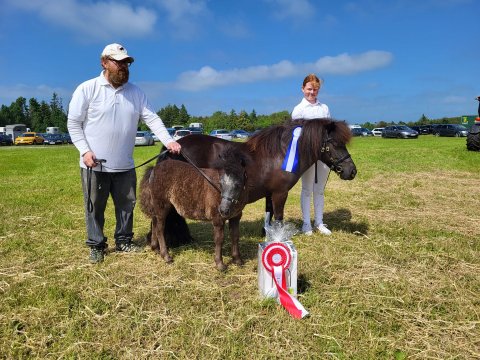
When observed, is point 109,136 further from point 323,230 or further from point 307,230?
point 323,230

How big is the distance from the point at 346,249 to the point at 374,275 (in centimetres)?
101

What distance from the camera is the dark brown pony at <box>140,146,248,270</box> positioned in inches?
156

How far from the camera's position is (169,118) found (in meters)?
91.4

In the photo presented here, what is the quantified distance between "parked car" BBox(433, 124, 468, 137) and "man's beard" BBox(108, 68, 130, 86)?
143 feet

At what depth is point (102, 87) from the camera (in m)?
4.51

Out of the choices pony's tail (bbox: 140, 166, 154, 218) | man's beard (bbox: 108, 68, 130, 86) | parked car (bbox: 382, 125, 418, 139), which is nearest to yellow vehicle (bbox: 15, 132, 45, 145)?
parked car (bbox: 382, 125, 418, 139)

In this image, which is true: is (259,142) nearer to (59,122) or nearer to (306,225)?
(306,225)

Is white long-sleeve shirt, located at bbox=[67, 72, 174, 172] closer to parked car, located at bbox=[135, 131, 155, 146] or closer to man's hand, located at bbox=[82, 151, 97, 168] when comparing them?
man's hand, located at bbox=[82, 151, 97, 168]

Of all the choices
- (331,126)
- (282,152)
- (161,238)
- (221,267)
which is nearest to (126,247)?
(161,238)

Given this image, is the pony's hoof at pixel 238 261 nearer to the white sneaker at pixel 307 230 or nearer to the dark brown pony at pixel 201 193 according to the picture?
the dark brown pony at pixel 201 193

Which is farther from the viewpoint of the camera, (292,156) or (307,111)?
(307,111)

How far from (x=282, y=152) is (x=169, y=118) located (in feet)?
293

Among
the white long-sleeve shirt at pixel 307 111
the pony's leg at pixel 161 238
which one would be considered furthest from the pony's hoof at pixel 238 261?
the white long-sleeve shirt at pixel 307 111

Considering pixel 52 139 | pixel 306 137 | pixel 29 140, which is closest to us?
pixel 306 137
